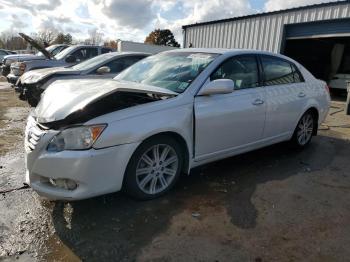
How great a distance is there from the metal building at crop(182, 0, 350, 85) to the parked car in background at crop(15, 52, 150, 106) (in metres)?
7.75

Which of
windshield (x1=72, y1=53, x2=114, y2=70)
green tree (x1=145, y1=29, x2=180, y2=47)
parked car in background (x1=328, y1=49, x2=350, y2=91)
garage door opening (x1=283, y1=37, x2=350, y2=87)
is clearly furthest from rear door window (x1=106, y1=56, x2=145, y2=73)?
green tree (x1=145, y1=29, x2=180, y2=47)

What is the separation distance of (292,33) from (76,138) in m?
13.3

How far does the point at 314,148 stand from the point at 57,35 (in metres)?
62.1

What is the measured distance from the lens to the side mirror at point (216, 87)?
396 centimetres

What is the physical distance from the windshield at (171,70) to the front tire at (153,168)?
0.69m

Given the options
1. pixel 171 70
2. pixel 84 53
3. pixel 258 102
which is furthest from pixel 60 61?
pixel 258 102

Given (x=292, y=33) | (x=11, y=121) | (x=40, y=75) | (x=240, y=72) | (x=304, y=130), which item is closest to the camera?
(x=240, y=72)

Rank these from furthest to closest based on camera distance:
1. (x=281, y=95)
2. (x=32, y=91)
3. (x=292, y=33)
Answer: (x=292, y=33) → (x=32, y=91) → (x=281, y=95)

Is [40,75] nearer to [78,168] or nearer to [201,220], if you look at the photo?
[78,168]

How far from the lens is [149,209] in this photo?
3.64m

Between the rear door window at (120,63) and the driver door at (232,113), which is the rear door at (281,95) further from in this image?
the rear door window at (120,63)

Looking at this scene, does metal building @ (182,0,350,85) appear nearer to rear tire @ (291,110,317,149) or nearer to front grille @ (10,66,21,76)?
rear tire @ (291,110,317,149)

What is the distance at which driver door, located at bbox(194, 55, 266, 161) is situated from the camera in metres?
4.04

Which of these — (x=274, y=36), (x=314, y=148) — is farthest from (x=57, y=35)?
(x=314, y=148)
